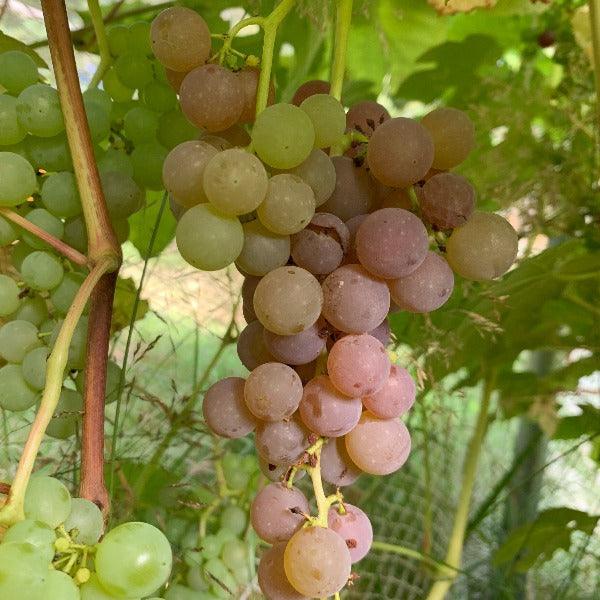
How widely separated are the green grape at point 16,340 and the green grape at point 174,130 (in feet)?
0.47

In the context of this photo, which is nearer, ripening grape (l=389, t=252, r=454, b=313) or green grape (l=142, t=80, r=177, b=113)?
ripening grape (l=389, t=252, r=454, b=313)

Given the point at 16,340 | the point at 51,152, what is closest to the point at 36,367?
the point at 16,340

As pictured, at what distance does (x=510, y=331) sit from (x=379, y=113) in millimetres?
466

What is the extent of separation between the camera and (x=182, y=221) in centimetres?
38

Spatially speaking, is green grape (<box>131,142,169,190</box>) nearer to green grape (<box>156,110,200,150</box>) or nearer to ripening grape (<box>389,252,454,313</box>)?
green grape (<box>156,110,200,150</box>)

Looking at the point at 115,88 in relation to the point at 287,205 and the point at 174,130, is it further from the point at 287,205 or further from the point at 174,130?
the point at 287,205

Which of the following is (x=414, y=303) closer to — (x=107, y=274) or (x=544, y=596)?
(x=107, y=274)

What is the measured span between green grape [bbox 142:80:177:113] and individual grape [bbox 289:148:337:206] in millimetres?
153

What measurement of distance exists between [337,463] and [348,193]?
0.48ft

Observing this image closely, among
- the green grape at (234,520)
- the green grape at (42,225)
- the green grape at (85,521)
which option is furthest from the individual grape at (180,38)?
the green grape at (234,520)

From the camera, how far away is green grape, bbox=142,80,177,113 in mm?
505

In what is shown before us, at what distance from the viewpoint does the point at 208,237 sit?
0.37 meters

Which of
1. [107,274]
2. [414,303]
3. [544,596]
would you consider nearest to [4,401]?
[107,274]

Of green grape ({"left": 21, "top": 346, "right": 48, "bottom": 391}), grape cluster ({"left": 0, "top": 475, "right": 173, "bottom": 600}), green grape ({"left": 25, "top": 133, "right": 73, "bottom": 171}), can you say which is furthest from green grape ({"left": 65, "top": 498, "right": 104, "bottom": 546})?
green grape ({"left": 25, "top": 133, "right": 73, "bottom": 171})
